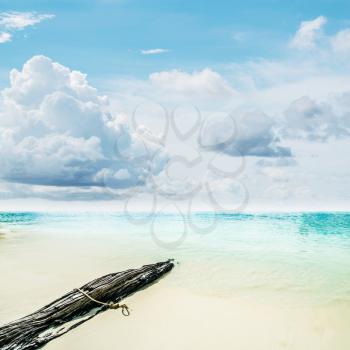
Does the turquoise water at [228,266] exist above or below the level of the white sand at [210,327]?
below

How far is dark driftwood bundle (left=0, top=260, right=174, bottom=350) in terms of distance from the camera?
7.09 metres

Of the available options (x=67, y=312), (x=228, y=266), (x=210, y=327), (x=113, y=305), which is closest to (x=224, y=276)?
(x=228, y=266)

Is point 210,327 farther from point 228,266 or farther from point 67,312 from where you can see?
point 228,266

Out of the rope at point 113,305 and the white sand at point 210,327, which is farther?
the rope at point 113,305

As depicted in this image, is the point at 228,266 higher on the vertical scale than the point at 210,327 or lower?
lower

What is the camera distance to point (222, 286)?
1204 cm

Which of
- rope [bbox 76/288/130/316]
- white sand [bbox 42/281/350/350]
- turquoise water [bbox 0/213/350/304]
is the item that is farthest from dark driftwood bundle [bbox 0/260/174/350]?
turquoise water [bbox 0/213/350/304]

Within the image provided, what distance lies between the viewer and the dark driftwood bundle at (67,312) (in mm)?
7094

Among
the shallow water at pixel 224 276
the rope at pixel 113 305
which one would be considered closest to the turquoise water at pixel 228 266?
the shallow water at pixel 224 276

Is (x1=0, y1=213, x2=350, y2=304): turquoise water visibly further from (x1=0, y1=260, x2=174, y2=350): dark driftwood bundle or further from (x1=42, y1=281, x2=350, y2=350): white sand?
(x1=0, y1=260, x2=174, y2=350): dark driftwood bundle

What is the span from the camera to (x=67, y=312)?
848 cm

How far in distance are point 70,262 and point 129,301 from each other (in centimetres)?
710

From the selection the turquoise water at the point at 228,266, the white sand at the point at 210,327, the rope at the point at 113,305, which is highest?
the rope at the point at 113,305

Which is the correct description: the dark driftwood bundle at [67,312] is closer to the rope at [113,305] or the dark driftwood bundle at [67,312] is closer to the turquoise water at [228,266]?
the rope at [113,305]
